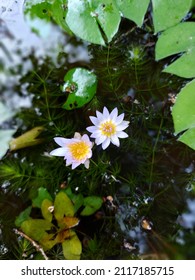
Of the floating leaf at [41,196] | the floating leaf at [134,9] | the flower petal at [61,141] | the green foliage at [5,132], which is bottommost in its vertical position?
the floating leaf at [41,196]

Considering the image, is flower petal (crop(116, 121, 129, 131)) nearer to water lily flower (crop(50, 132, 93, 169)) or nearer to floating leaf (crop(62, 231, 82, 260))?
water lily flower (crop(50, 132, 93, 169))

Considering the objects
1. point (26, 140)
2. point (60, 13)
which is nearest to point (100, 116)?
point (26, 140)

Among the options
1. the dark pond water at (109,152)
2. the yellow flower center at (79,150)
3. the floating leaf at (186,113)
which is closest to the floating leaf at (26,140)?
the dark pond water at (109,152)

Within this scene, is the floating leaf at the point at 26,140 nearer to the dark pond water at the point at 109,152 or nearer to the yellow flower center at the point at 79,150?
the dark pond water at the point at 109,152

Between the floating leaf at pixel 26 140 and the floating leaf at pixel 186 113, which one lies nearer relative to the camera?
the floating leaf at pixel 186 113

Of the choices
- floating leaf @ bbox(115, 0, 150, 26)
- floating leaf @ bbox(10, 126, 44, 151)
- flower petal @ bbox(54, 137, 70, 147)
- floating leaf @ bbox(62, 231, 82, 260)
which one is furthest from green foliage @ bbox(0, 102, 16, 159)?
floating leaf @ bbox(115, 0, 150, 26)
